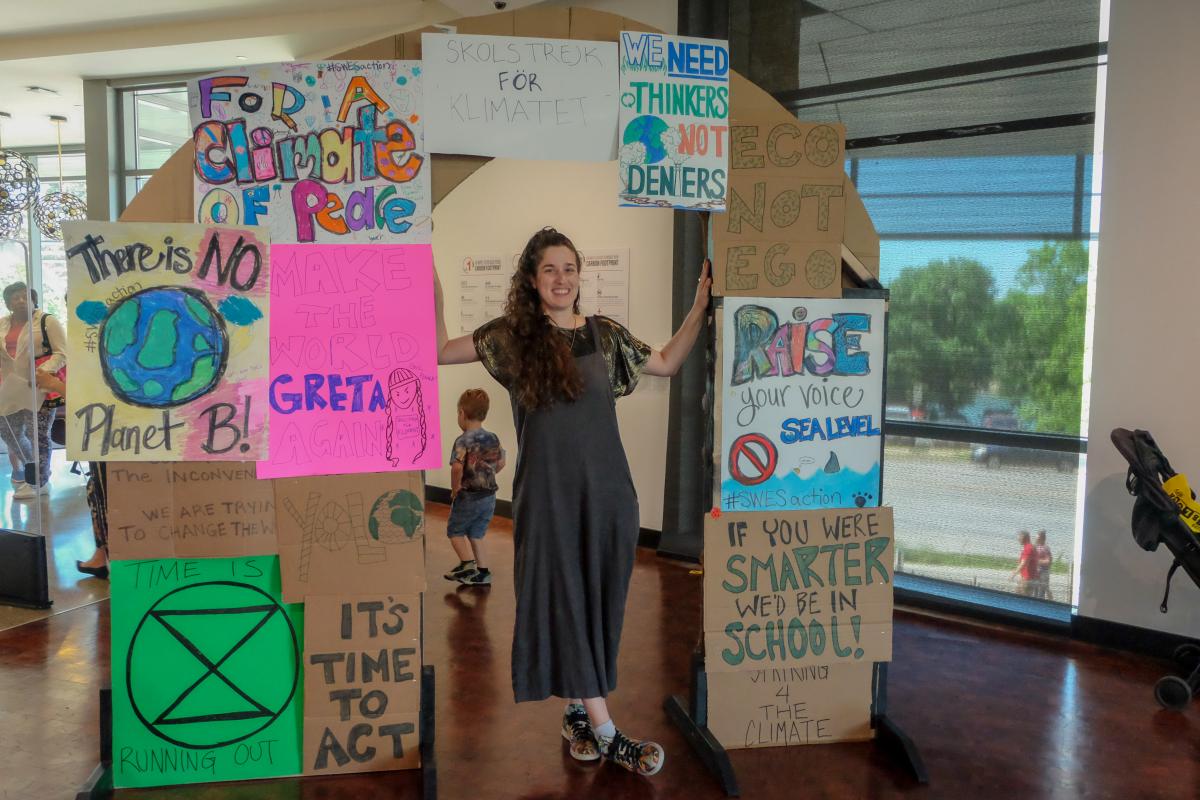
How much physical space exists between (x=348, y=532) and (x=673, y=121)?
4.92ft

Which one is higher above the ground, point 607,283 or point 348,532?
point 607,283

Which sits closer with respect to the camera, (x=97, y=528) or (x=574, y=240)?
(x=97, y=528)

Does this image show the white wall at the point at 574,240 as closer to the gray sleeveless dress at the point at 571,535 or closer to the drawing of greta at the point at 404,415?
the gray sleeveless dress at the point at 571,535

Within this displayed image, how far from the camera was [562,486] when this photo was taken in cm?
245

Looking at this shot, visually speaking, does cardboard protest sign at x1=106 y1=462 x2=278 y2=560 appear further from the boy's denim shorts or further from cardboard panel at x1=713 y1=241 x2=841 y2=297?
the boy's denim shorts

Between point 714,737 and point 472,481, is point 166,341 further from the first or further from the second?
point 472,481

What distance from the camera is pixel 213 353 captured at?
2.40 meters

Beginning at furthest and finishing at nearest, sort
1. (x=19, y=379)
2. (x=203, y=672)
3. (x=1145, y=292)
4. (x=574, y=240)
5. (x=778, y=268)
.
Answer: (x=574, y=240) < (x=19, y=379) < (x=1145, y=292) < (x=778, y=268) < (x=203, y=672)

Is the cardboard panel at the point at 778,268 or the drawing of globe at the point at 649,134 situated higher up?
the drawing of globe at the point at 649,134

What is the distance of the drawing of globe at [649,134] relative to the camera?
2.54 meters

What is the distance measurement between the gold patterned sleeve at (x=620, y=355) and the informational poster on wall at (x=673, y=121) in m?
0.38

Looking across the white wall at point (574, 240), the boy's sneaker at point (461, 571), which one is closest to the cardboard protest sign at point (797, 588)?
the boy's sneaker at point (461, 571)

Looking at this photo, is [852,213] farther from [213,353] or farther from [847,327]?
[213,353]

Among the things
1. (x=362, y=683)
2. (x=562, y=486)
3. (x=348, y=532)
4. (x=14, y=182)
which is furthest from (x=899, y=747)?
(x=14, y=182)
